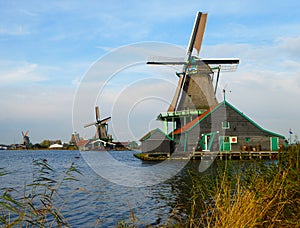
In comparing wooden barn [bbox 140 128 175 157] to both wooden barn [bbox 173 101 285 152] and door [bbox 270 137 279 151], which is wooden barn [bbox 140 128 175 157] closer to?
wooden barn [bbox 173 101 285 152]

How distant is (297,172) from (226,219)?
87.0 inches

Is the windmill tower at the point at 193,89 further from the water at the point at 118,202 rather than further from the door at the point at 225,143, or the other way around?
the water at the point at 118,202

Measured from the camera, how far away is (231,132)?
95.2ft

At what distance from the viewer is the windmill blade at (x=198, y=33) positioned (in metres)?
34.2

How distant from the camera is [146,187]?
15633 millimetres

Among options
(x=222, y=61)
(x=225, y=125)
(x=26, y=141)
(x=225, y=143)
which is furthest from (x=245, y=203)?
(x=26, y=141)

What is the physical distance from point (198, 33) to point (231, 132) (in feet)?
34.5

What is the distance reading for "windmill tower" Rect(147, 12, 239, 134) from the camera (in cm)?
3244

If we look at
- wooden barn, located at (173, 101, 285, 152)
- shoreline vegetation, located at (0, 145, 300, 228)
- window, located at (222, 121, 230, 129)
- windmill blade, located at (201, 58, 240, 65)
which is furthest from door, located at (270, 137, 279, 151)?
shoreline vegetation, located at (0, 145, 300, 228)

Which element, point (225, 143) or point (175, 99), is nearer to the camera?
point (225, 143)

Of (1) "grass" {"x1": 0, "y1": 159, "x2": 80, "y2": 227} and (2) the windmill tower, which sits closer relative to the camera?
(1) "grass" {"x1": 0, "y1": 159, "x2": 80, "y2": 227}

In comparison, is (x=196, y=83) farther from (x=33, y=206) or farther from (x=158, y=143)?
(x=33, y=206)

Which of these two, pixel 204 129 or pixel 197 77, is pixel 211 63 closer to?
pixel 197 77

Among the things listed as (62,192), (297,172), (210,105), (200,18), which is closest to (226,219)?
(297,172)
